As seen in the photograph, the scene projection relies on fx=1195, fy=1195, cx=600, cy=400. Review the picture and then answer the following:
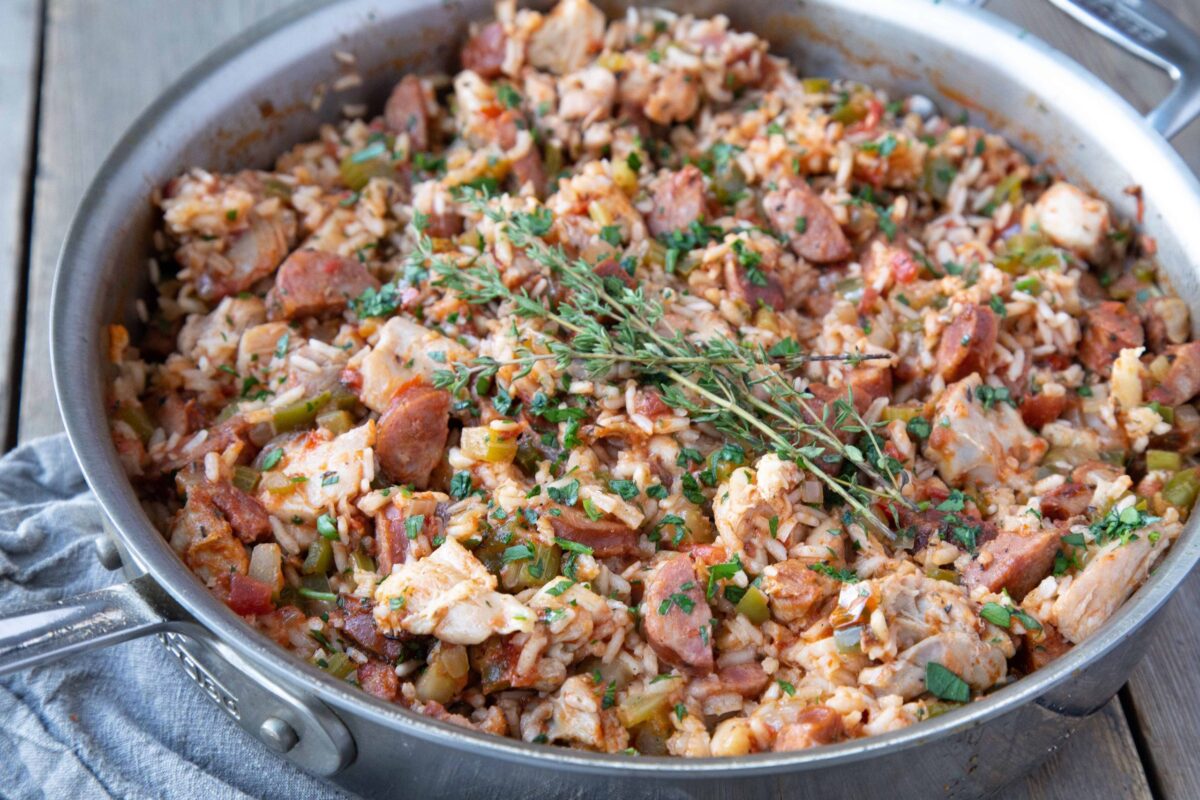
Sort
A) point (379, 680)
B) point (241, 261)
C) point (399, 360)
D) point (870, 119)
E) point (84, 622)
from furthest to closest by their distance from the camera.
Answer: point (870, 119) < point (241, 261) < point (399, 360) < point (379, 680) < point (84, 622)

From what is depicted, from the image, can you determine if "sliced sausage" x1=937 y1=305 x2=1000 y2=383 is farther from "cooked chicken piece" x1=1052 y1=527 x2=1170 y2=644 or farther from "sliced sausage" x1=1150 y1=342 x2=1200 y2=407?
"cooked chicken piece" x1=1052 y1=527 x2=1170 y2=644

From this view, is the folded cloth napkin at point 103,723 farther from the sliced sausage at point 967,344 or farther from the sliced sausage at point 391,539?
the sliced sausage at point 967,344

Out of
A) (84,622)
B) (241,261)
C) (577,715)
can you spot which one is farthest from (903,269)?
(84,622)

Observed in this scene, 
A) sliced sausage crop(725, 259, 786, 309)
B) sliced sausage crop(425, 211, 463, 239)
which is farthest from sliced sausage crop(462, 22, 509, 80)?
sliced sausage crop(725, 259, 786, 309)

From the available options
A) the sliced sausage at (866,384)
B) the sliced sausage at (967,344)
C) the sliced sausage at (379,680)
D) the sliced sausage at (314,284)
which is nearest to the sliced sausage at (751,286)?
the sliced sausage at (866,384)

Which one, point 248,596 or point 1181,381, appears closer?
point 248,596

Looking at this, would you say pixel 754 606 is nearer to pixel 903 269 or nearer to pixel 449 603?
pixel 449 603
